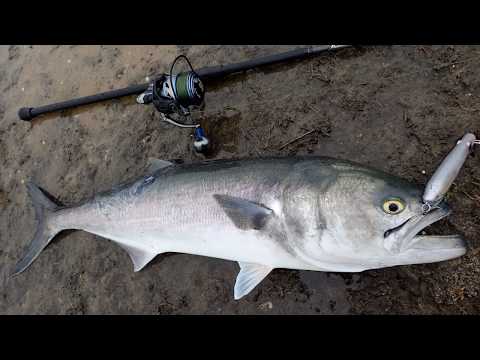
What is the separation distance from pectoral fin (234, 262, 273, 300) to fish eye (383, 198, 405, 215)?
1.09 metres

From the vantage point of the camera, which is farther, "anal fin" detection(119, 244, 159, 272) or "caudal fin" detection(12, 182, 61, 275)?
"caudal fin" detection(12, 182, 61, 275)

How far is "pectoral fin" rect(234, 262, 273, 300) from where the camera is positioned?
9.31 feet

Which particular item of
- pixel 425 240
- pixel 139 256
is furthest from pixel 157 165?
pixel 425 240

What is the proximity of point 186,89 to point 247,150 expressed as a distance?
887mm

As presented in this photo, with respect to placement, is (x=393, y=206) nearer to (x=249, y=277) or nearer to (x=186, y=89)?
(x=249, y=277)

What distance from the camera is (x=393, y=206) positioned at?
2.18 m

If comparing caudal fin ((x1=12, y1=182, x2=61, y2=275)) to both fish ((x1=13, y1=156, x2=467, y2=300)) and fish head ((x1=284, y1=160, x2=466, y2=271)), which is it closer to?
fish ((x1=13, y1=156, x2=467, y2=300))

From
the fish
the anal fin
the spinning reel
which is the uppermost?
the spinning reel

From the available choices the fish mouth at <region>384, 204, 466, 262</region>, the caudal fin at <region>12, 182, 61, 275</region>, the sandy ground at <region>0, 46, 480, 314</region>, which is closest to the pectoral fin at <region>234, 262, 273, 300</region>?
the sandy ground at <region>0, 46, 480, 314</region>

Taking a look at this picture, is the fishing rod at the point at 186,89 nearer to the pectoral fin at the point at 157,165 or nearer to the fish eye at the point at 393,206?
the pectoral fin at the point at 157,165

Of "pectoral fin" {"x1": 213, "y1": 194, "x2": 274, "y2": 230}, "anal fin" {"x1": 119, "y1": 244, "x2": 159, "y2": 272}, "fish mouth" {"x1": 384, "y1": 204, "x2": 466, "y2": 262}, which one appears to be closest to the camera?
"fish mouth" {"x1": 384, "y1": 204, "x2": 466, "y2": 262}
